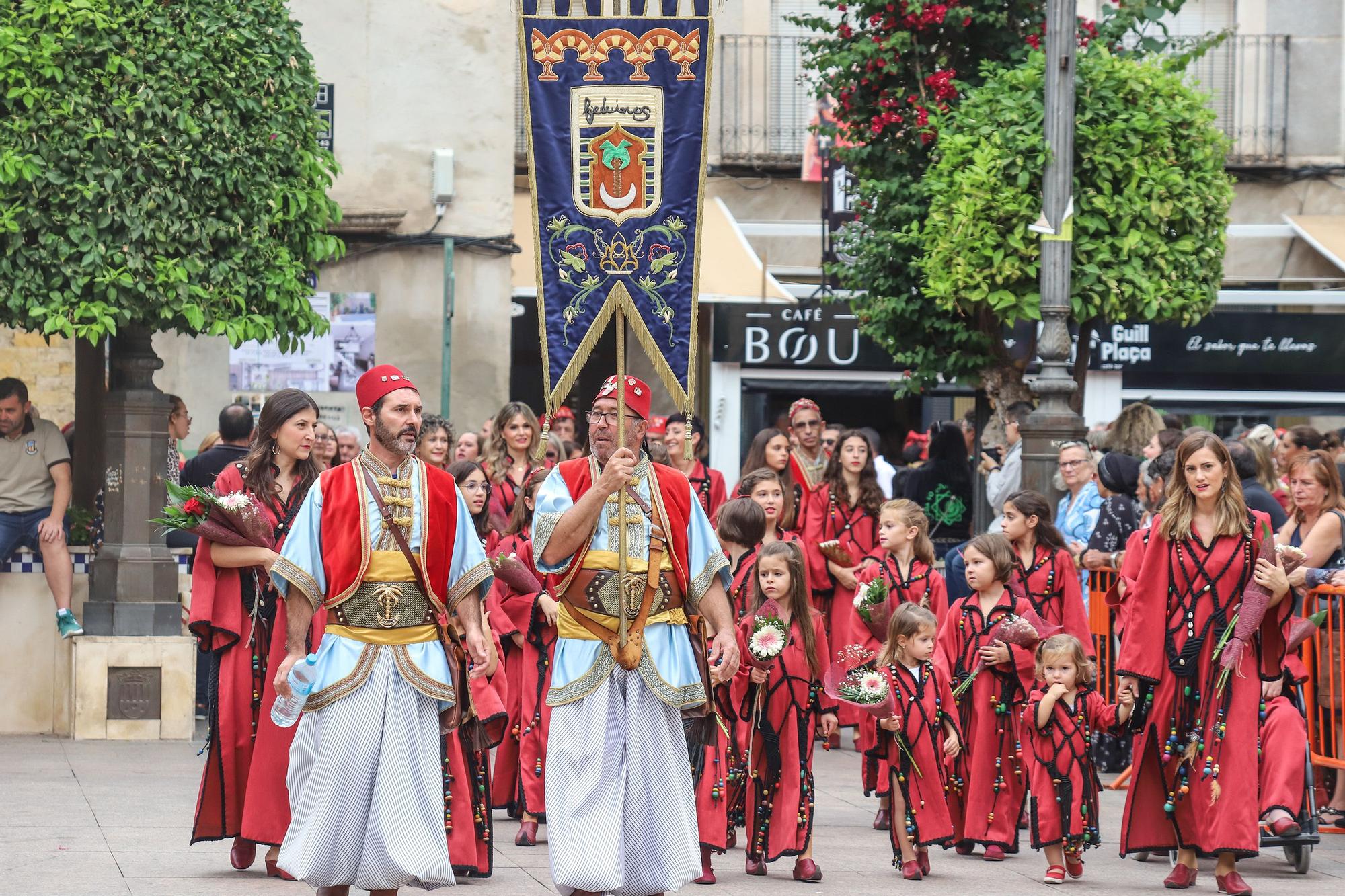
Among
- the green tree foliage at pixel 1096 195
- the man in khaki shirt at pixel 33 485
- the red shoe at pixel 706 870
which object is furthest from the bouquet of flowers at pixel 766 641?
the green tree foliage at pixel 1096 195

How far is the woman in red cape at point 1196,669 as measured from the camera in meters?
8.13

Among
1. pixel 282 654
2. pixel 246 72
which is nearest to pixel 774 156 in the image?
pixel 246 72

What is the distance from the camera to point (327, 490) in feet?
22.2

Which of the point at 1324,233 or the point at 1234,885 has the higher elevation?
the point at 1324,233

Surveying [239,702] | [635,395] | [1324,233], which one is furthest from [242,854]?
[1324,233]

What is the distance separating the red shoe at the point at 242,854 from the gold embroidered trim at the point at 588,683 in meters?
1.86

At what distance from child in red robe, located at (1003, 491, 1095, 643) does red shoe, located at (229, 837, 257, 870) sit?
3638 mm

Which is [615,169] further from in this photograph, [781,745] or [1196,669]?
[1196,669]

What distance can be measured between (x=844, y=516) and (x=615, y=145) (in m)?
4.96

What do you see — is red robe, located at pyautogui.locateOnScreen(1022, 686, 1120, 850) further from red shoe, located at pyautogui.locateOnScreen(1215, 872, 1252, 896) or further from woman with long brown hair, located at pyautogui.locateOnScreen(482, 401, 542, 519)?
woman with long brown hair, located at pyautogui.locateOnScreen(482, 401, 542, 519)

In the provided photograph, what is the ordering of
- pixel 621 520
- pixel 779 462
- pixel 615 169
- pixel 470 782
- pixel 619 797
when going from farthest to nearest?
pixel 779 462
pixel 615 169
pixel 470 782
pixel 621 520
pixel 619 797

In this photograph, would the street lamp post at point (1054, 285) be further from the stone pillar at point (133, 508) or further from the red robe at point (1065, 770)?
the stone pillar at point (133, 508)

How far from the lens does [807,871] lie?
8305 mm

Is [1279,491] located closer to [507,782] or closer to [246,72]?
[507,782]
